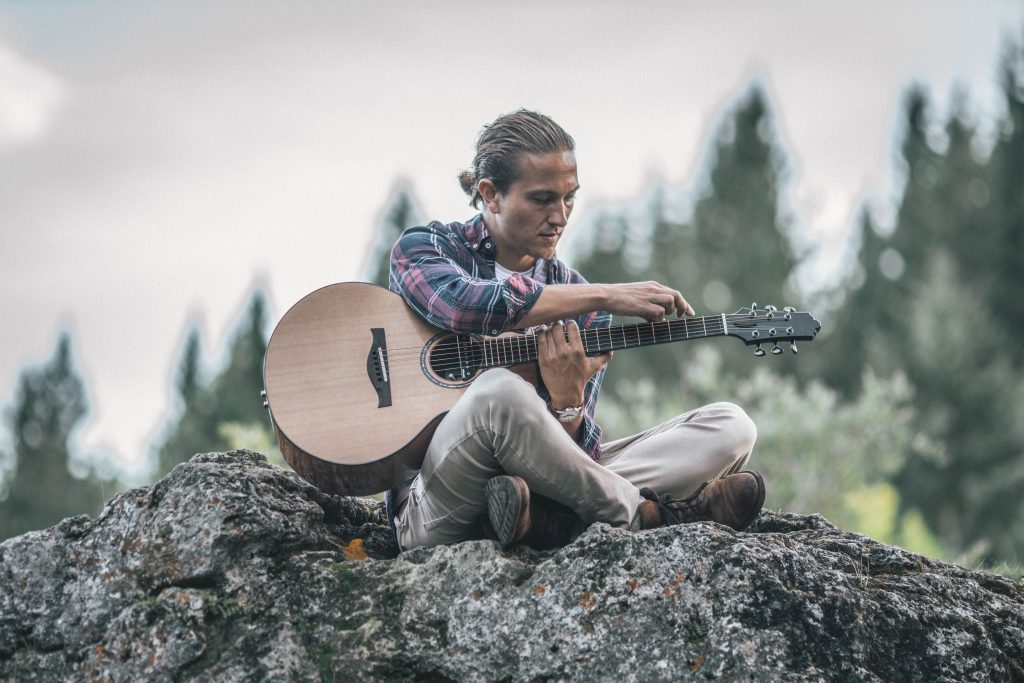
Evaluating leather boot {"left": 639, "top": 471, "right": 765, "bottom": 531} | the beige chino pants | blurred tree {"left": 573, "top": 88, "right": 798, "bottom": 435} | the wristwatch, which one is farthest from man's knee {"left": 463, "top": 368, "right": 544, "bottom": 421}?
blurred tree {"left": 573, "top": 88, "right": 798, "bottom": 435}

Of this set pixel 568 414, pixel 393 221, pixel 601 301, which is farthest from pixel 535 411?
pixel 393 221

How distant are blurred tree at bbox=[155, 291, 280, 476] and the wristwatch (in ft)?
79.4

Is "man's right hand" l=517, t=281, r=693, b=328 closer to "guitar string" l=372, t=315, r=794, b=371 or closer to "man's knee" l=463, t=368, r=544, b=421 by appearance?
"guitar string" l=372, t=315, r=794, b=371

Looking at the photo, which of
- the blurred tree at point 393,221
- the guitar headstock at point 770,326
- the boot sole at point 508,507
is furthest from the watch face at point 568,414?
the blurred tree at point 393,221

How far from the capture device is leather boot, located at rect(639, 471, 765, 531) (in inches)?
163

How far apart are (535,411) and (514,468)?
232mm

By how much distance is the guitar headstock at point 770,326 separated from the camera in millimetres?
4586

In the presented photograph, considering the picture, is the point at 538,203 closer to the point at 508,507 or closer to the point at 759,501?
the point at 508,507

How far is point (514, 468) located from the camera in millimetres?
4078

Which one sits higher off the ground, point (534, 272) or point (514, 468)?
point (534, 272)

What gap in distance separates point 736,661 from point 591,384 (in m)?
1.64

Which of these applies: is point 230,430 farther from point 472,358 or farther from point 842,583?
point 842,583

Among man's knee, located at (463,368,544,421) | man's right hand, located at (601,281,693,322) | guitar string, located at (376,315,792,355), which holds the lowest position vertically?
man's knee, located at (463,368,544,421)

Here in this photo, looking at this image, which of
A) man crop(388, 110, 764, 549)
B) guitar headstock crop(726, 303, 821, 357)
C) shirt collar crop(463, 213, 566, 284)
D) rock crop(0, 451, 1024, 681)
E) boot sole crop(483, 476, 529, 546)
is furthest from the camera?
shirt collar crop(463, 213, 566, 284)
